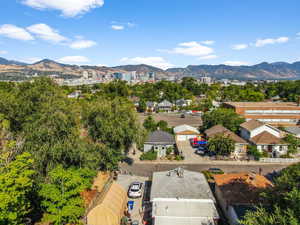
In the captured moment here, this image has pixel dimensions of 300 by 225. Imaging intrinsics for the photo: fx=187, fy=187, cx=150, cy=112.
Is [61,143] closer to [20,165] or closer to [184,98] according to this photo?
[20,165]

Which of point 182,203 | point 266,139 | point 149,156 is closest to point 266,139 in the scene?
point 266,139

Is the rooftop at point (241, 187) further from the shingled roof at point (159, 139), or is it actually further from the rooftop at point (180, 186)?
the shingled roof at point (159, 139)

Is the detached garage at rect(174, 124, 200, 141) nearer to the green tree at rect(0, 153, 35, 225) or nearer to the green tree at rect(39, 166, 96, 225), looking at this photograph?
the green tree at rect(39, 166, 96, 225)

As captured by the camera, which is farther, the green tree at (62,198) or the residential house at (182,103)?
the residential house at (182,103)

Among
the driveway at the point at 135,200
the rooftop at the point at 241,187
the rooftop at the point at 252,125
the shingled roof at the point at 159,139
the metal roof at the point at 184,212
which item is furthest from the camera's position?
the rooftop at the point at 252,125

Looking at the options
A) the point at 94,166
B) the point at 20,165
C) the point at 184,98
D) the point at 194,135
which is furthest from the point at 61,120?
the point at 184,98

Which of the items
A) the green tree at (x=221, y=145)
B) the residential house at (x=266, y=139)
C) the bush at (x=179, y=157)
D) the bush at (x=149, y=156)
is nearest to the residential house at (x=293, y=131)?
the residential house at (x=266, y=139)

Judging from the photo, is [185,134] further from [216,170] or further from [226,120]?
[216,170]
